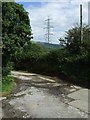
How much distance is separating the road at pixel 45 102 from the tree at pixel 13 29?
6.02ft

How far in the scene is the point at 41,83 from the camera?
47.4 ft

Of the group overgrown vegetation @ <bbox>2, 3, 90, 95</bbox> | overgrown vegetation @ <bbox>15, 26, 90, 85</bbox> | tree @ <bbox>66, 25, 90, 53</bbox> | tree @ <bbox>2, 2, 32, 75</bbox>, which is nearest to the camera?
tree @ <bbox>2, 2, 32, 75</bbox>

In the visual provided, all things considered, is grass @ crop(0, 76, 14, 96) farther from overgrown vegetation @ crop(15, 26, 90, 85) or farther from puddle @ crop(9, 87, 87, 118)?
overgrown vegetation @ crop(15, 26, 90, 85)

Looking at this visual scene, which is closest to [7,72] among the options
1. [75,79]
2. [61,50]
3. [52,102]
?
[52,102]

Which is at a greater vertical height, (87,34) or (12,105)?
(87,34)

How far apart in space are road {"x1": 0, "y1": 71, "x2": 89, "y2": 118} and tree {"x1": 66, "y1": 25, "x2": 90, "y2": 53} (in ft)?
14.1

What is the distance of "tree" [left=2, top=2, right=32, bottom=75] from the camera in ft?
39.2

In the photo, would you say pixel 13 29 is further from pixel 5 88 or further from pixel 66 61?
pixel 66 61

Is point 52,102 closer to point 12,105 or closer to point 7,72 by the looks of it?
point 12,105

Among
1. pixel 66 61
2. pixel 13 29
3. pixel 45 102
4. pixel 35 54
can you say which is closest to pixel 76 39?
pixel 66 61

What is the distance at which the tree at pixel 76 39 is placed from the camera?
17216mm

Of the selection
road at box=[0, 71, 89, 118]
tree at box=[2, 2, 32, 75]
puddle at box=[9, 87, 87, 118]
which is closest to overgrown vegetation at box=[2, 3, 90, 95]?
tree at box=[2, 2, 32, 75]

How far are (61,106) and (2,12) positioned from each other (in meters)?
5.13

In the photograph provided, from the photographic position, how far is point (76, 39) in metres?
18.6
